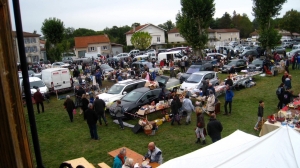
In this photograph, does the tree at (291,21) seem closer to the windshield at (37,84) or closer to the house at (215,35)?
the house at (215,35)

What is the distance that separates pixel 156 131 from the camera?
468 inches

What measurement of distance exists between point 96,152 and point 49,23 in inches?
1592

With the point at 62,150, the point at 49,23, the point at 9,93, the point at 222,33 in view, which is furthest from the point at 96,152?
the point at 222,33

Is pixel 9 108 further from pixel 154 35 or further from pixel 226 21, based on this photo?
pixel 226 21

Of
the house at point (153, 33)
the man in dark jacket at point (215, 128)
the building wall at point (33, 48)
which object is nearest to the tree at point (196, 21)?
the man in dark jacket at point (215, 128)

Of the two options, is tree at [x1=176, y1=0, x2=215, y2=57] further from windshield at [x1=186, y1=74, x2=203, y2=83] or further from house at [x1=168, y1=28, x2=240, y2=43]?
house at [x1=168, y1=28, x2=240, y2=43]

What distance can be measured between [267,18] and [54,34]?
34.6m

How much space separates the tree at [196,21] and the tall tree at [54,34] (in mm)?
22644

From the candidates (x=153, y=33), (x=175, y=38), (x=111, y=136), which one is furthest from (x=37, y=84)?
(x=175, y=38)

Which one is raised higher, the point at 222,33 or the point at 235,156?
the point at 222,33

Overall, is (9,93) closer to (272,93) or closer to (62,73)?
(272,93)

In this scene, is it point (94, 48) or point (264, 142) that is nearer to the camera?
point (264, 142)

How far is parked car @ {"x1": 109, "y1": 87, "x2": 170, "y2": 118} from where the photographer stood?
13.5 m

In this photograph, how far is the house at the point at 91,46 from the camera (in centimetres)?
6209
